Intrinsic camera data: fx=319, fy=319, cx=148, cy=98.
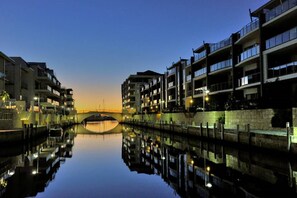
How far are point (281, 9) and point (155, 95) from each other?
70.9m

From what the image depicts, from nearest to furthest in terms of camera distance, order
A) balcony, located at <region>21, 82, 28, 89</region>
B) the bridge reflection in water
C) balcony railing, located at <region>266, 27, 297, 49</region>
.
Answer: the bridge reflection in water, balcony railing, located at <region>266, 27, 297, 49</region>, balcony, located at <region>21, 82, 28, 89</region>

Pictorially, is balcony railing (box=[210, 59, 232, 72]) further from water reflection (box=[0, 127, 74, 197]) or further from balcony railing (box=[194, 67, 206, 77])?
water reflection (box=[0, 127, 74, 197])

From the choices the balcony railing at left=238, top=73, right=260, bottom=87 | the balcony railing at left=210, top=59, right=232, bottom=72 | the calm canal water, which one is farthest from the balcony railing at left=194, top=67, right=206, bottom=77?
the calm canal water

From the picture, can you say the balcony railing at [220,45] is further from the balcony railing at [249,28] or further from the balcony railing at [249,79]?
the balcony railing at [249,79]

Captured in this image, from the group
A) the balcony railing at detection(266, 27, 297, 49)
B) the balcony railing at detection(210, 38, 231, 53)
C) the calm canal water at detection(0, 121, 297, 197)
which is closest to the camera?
the calm canal water at detection(0, 121, 297, 197)

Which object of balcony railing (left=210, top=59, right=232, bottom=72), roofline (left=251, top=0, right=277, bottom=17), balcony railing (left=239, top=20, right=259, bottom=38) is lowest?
balcony railing (left=210, top=59, right=232, bottom=72)

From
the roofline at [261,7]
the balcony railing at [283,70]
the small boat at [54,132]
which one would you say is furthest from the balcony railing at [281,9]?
the small boat at [54,132]

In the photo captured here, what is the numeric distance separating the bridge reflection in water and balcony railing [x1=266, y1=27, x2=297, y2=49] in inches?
513

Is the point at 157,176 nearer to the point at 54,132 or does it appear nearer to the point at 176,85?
the point at 54,132

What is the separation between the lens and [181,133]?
48594mm

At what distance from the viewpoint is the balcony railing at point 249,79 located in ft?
129

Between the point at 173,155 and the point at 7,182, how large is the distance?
15197 millimetres

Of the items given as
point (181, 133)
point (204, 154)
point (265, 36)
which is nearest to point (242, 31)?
point (265, 36)

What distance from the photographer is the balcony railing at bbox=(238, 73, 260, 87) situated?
39.3 meters
